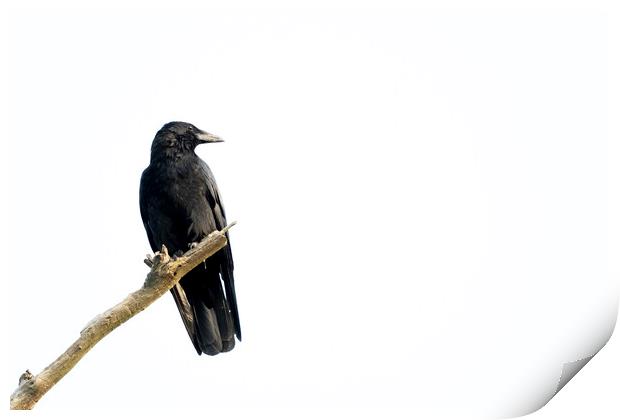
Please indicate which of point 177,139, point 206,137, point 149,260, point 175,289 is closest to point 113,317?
point 149,260

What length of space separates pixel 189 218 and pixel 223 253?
12.5 inches

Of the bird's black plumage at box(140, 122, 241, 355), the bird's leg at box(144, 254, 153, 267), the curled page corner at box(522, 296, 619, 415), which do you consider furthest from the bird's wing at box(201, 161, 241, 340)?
the curled page corner at box(522, 296, 619, 415)

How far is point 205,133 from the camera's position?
16.1 feet

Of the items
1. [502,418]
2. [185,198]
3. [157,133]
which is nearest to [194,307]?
[185,198]

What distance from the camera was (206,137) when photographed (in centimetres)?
495

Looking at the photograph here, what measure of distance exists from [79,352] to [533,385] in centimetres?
241

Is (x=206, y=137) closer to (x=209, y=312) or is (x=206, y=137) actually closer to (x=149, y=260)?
(x=149, y=260)

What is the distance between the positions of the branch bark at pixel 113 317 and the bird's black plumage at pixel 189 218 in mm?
644

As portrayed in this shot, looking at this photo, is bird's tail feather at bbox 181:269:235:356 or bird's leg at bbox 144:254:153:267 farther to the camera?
bird's tail feather at bbox 181:269:235:356

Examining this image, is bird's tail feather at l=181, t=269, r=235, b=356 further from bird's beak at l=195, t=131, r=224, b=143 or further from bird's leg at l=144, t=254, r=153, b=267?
bird's beak at l=195, t=131, r=224, b=143

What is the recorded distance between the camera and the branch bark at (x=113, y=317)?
154 inches

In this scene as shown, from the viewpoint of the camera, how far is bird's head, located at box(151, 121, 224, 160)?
498cm

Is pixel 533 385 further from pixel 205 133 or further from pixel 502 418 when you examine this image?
pixel 205 133

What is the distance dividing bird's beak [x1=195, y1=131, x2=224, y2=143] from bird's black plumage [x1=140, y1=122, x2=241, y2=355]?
0.16 feet
